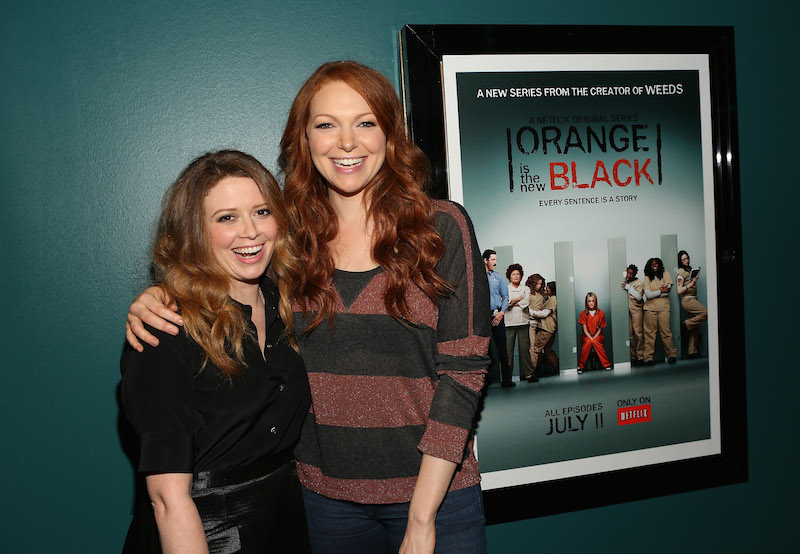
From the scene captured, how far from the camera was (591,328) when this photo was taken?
7.10 feet

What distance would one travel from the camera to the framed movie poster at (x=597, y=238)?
2021 mm

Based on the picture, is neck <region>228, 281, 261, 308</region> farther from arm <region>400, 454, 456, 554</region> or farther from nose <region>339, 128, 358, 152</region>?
arm <region>400, 454, 456, 554</region>

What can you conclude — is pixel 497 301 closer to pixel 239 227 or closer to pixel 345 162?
pixel 345 162

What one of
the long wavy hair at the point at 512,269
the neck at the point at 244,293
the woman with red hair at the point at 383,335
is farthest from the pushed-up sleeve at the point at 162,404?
the long wavy hair at the point at 512,269

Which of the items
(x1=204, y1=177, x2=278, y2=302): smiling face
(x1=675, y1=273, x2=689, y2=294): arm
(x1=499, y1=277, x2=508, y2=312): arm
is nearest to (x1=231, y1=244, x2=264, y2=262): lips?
(x1=204, y1=177, x2=278, y2=302): smiling face

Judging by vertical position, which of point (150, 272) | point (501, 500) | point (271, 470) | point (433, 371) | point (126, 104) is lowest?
point (501, 500)

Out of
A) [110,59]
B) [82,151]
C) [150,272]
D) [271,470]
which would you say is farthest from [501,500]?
[110,59]

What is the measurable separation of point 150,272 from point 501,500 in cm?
140

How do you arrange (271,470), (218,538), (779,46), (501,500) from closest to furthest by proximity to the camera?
(218,538) < (271,470) < (501,500) < (779,46)

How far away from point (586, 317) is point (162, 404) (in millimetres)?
1466

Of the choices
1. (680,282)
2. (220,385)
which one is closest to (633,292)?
(680,282)

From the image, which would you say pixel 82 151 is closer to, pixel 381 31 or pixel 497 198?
pixel 381 31

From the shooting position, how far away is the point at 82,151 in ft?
5.99

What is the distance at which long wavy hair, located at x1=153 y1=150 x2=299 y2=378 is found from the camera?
1417 mm
